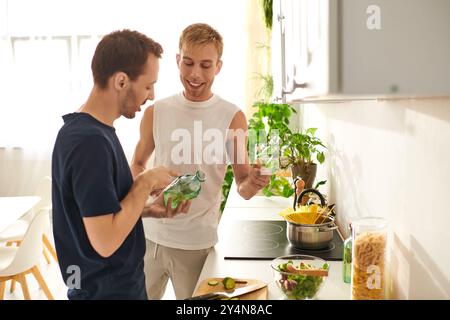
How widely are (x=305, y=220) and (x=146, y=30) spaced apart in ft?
9.28

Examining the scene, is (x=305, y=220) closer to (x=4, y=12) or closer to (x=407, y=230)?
(x=407, y=230)

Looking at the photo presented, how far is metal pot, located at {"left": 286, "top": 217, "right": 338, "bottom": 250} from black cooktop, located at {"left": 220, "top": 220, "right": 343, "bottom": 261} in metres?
0.02

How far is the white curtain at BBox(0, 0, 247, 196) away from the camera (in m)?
3.90

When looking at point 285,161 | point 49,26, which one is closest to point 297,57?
point 285,161

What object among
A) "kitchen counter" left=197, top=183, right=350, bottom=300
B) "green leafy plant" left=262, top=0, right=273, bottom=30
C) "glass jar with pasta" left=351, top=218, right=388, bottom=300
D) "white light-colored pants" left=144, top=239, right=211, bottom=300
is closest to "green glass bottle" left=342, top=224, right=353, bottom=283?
"kitchen counter" left=197, top=183, right=350, bottom=300

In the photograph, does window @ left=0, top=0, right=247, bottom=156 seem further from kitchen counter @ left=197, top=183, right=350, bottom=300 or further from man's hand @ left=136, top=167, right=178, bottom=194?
man's hand @ left=136, top=167, right=178, bottom=194

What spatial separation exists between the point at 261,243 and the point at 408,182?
0.68m

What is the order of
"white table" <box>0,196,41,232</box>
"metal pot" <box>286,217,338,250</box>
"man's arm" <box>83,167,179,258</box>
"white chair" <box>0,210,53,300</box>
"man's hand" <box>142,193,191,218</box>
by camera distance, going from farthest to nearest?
"white table" <box>0,196,41,232</box>, "white chair" <box>0,210,53,300</box>, "metal pot" <box>286,217,338,250</box>, "man's hand" <box>142,193,191,218</box>, "man's arm" <box>83,167,179,258</box>

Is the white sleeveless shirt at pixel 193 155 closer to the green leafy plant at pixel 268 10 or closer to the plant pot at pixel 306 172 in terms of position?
the plant pot at pixel 306 172

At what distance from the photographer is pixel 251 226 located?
5.98ft

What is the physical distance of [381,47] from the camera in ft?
1.90

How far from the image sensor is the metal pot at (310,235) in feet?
4.80

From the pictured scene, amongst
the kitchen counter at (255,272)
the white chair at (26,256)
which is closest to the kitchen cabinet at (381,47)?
the kitchen counter at (255,272)

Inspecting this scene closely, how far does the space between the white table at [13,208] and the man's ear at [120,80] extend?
1672 millimetres
